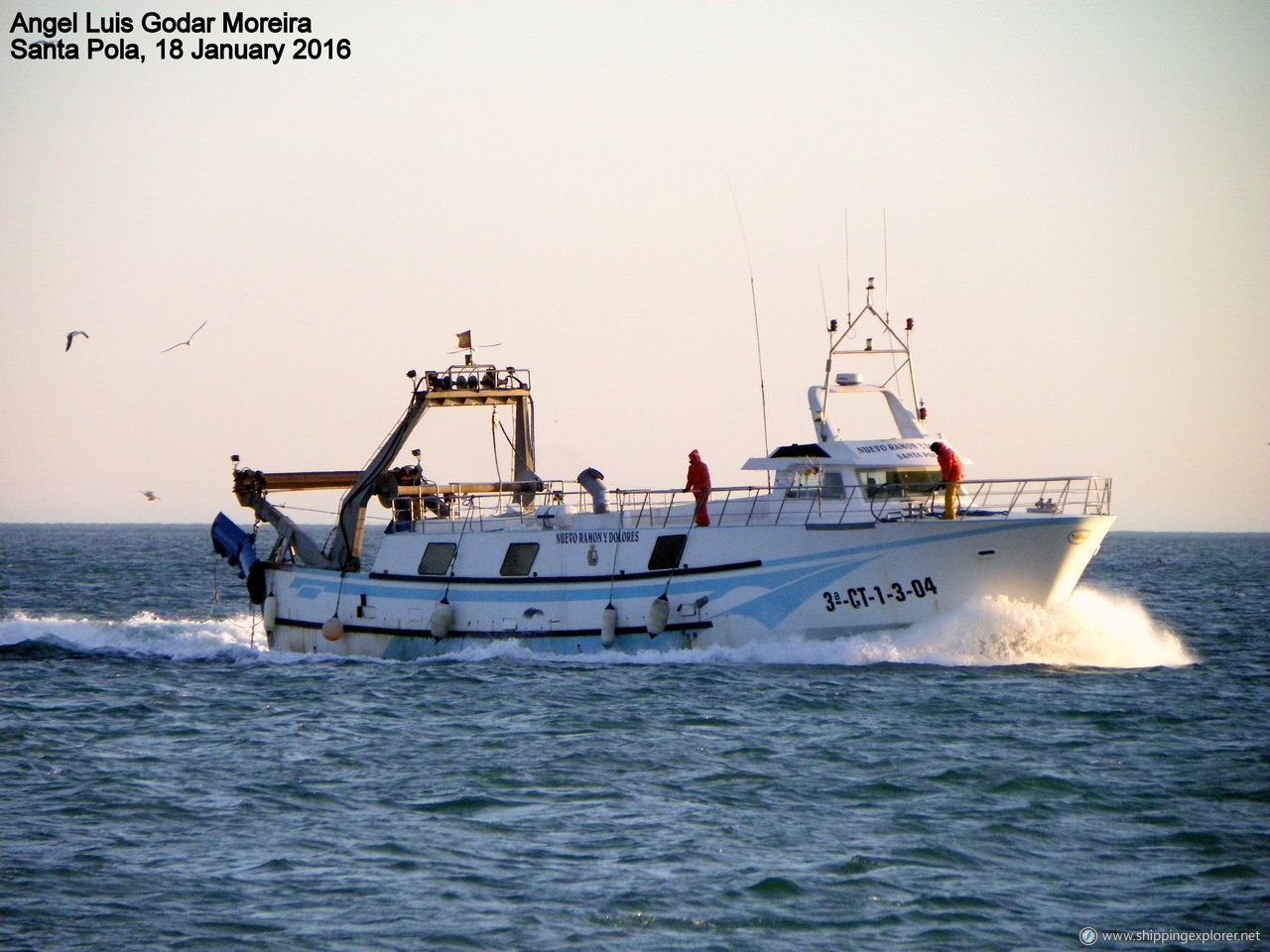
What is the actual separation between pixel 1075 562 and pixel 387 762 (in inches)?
514

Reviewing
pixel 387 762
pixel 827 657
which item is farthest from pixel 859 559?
pixel 387 762

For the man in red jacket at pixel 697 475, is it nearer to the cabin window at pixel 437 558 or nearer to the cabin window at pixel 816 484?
the cabin window at pixel 816 484

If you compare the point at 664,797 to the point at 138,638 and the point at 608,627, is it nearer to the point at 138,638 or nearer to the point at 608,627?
the point at 608,627

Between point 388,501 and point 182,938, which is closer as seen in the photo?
point 182,938

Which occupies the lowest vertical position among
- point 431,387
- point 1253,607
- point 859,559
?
point 1253,607

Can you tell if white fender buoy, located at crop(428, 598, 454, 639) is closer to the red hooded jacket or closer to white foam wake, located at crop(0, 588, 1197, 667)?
white foam wake, located at crop(0, 588, 1197, 667)

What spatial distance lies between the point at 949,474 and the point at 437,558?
35.7 feet

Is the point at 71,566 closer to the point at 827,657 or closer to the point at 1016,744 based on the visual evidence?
the point at 827,657

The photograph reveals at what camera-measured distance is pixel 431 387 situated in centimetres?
3359

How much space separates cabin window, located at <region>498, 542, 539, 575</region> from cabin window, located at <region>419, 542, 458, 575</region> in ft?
4.50

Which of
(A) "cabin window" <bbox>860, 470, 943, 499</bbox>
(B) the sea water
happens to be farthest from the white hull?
(A) "cabin window" <bbox>860, 470, 943, 499</bbox>

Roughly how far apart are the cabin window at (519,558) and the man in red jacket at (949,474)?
26.9 feet

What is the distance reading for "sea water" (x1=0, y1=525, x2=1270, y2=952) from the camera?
14078mm

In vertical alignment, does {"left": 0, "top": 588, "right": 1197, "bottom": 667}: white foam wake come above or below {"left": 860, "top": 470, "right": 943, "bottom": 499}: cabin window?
below
